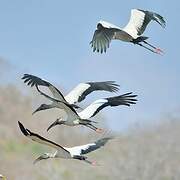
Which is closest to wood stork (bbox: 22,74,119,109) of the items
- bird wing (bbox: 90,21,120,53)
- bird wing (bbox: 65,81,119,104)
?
bird wing (bbox: 65,81,119,104)

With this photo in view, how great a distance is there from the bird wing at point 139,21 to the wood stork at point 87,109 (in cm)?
71

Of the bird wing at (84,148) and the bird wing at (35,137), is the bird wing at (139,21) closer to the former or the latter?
the bird wing at (84,148)

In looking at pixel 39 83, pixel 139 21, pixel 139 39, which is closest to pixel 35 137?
pixel 39 83

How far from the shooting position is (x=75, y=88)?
10.1 m

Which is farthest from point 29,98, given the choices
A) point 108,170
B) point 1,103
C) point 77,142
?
point 108,170

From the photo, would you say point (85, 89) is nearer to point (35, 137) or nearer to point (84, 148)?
point (84, 148)

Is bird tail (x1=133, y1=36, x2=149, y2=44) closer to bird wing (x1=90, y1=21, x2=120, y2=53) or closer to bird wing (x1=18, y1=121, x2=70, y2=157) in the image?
bird wing (x1=90, y1=21, x2=120, y2=53)

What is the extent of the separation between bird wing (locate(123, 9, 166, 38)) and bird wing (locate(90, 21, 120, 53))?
0.50 feet

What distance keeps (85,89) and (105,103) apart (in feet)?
1.78

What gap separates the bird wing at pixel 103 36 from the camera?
9.63 meters

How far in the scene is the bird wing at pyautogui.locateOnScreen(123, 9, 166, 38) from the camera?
9695mm

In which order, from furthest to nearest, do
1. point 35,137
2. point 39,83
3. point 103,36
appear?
point 103,36
point 39,83
point 35,137

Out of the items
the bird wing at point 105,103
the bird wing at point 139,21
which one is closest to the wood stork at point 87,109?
the bird wing at point 105,103

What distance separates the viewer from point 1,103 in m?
49.9
